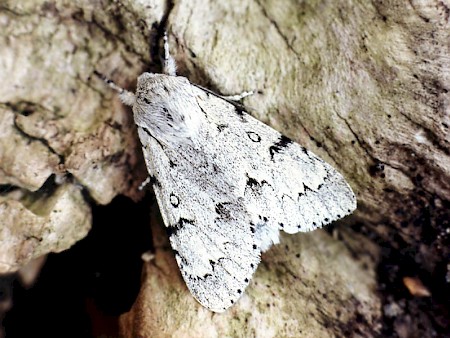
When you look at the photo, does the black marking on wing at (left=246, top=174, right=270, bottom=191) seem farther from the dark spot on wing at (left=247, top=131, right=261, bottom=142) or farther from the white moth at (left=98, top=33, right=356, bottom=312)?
the dark spot on wing at (left=247, top=131, right=261, bottom=142)

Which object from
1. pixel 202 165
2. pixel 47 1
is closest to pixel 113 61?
pixel 47 1

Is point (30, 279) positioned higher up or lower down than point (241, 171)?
lower down

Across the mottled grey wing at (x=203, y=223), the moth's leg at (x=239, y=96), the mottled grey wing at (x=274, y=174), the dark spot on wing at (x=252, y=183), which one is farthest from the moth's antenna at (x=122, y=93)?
the dark spot on wing at (x=252, y=183)

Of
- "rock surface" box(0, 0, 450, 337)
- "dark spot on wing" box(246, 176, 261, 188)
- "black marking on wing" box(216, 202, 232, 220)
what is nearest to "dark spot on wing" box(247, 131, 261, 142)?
"rock surface" box(0, 0, 450, 337)

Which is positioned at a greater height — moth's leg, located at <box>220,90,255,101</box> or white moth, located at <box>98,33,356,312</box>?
moth's leg, located at <box>220,90,255,101</box>

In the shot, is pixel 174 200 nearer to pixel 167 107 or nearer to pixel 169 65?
pixel 167 107

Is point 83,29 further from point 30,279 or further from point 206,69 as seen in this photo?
point 30,279
